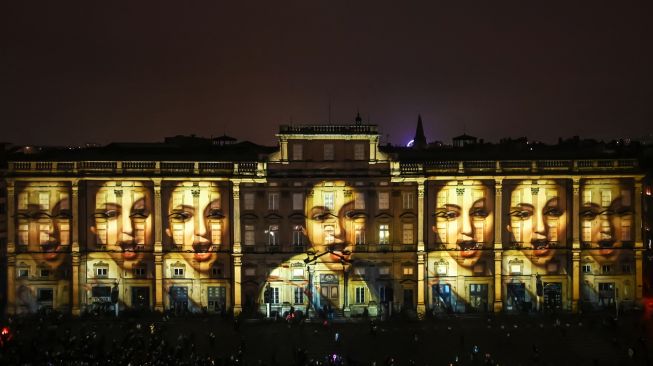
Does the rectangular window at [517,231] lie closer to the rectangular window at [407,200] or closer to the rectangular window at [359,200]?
the rectangular window at [407,200]

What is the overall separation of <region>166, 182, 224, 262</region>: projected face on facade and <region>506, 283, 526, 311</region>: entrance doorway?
2413 cm

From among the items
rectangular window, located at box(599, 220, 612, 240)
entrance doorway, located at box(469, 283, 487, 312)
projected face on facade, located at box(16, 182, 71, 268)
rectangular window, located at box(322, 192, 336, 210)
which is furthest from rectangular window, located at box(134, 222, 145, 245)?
rectangular window, located at box(599, 220, 612, 240)

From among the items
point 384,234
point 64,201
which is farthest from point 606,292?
point 64,201

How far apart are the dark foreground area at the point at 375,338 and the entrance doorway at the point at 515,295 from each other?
1.99 meters

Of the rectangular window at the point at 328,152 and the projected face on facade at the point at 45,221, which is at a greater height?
the rectangular window at the point at 328,152

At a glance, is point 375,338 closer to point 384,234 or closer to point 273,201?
point 384,234

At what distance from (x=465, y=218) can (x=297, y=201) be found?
13.8 metres

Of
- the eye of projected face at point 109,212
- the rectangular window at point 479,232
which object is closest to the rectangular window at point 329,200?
the rectangular window at point 479,232

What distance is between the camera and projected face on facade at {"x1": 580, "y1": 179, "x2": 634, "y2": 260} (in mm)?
61562

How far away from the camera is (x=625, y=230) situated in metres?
61.8

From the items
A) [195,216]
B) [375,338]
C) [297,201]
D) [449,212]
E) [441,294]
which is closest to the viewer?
[375,338]

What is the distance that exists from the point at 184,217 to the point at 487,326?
82.9 feet

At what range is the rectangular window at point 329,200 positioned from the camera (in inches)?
2397

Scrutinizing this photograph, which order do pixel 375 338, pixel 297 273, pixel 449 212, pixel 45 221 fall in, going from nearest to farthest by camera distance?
pixel 375 338 < pixel 45 221 < pixel 297 273 < pixel 449 212
